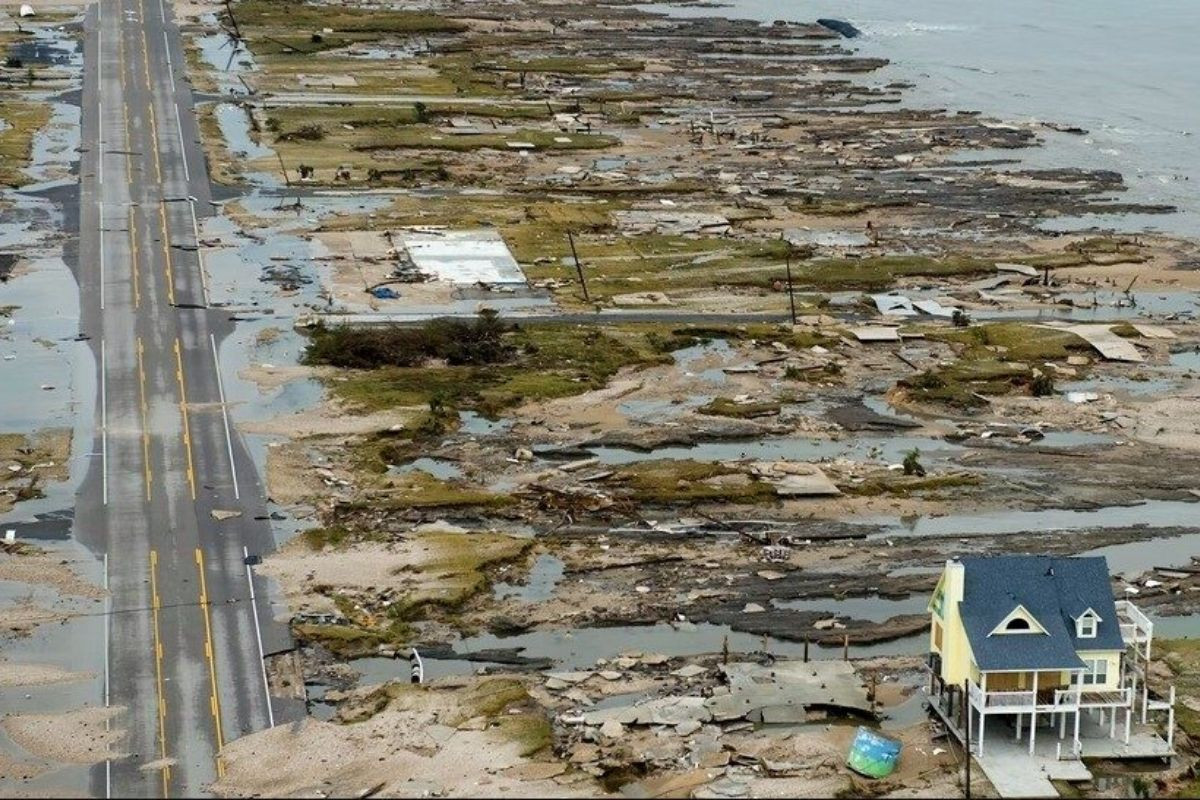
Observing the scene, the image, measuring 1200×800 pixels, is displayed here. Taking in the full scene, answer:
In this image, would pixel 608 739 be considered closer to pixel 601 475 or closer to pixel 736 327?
pixel 601 475

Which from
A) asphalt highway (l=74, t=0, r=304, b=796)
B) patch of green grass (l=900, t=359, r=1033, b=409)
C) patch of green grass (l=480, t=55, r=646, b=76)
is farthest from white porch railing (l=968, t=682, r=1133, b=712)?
patch of green grass (l=480, t=55, r=646, b=76)

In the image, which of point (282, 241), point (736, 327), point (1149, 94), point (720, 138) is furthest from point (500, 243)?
point (1149, 94)

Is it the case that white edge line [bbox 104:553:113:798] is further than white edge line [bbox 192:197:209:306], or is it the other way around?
white edge line [bbox 192:197:209:306]

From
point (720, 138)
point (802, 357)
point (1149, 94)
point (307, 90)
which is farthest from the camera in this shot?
point (1149, 94)

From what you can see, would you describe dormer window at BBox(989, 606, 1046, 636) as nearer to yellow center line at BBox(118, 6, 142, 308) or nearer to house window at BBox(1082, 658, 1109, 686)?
house window at BBox(1082, 658, 1109, 686)

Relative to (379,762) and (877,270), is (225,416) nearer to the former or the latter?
(379,762)

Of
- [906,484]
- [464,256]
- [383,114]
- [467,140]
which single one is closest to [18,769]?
[906,484]

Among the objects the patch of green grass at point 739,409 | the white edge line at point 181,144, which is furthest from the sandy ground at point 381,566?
the white edge line at point 181,144
